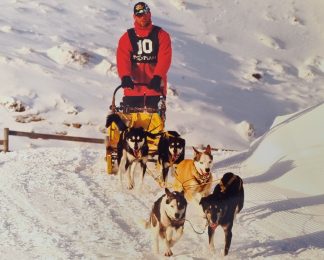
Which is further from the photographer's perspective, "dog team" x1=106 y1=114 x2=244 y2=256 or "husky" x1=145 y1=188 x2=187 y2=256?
"dog team" x1=106 y1=114 x2=244 y2=256

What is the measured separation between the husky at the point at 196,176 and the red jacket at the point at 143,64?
196 centimetres

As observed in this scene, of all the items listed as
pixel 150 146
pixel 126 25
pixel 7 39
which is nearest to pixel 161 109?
pixel 150 146

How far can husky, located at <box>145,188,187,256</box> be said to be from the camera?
5199 mm

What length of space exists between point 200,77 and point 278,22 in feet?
6.91

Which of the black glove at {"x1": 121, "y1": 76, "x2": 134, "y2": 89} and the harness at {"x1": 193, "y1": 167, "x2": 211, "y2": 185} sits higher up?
the black glove at {"x1": 121, "y1": 76, "x2": 134, "y2": 89}

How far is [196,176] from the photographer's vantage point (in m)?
6.16

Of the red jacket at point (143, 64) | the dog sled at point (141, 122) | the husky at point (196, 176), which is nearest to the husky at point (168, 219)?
the husky at point (196, 176)

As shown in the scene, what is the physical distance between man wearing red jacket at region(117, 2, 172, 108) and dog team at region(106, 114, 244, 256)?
67cm

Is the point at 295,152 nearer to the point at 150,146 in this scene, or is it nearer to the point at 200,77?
the point at 150,146

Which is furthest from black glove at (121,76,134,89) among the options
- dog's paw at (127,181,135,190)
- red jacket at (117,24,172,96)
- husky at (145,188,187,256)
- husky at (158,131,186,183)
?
husky at (145,188,187,256)

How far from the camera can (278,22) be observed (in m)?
11.7

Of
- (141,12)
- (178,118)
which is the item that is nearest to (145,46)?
(141,12)

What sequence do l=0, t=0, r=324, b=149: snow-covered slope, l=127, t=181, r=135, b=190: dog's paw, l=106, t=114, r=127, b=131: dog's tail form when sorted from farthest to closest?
l=0, t=0, r=324, b=149: snow-covered slope, l=127, t=181, r=135, b=190: dog's paw, l=106, t=114, r=127, b=131: dog's tail

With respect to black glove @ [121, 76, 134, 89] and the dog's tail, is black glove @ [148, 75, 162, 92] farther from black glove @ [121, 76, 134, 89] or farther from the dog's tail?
the dog's tail
